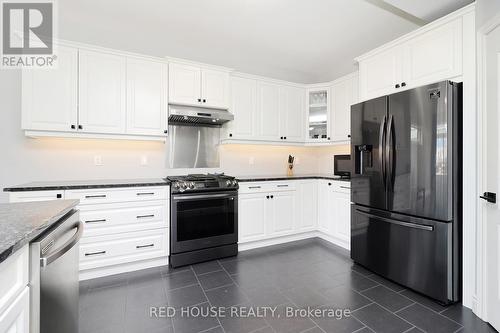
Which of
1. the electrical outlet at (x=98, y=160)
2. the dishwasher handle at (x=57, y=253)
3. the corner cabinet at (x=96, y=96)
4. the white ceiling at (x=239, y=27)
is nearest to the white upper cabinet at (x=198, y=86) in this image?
the corner cabinet at (x=96, y=96)

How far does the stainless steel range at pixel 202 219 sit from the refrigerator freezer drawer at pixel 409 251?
1496mm

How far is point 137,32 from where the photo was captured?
2.94 metres

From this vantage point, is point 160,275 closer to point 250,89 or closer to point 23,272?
point 23,272

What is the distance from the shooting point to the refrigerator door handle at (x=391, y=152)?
7.48 feet

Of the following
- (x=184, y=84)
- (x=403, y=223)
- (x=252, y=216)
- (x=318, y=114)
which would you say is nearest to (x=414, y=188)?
(x=403, y=223)

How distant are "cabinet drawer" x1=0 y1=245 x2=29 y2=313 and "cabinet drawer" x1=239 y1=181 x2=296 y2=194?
2.36 meters

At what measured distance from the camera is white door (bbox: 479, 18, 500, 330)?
1.70 metres

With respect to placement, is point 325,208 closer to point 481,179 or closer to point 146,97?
point 481,179

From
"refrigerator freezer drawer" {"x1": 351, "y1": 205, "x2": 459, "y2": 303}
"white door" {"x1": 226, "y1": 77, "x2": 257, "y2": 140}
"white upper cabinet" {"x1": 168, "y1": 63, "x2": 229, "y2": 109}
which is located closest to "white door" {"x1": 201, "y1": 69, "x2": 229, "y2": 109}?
"white upper cabinet" {"x1": 168, "y1": 63, "x2": 229, "y2": 109}

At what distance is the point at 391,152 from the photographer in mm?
2285

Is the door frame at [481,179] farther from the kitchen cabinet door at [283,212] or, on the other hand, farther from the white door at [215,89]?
the white door at [215,89]

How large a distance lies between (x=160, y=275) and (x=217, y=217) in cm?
86

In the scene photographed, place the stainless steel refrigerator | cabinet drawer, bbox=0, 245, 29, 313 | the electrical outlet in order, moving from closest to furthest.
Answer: cabinet drawer, bbox=0, 245, 29, 313 < the stainless steel refrigerator < the electrical outlet

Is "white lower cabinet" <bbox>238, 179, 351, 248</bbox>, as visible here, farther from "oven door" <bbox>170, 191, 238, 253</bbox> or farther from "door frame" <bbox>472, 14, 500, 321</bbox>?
"door frame" <bbox>472, 14, 500, 321</bbox>
